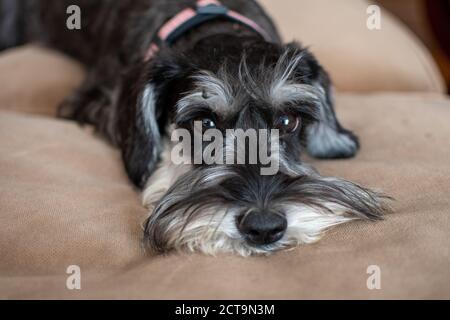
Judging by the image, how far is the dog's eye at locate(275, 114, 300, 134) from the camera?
1955 mm

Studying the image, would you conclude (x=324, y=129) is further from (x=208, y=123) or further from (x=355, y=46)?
(x=355, y=46)

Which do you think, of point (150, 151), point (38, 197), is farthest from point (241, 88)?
point (38, 197)

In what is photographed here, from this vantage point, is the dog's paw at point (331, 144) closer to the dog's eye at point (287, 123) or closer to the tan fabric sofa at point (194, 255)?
the tan fabric sofa at point (194, 255)

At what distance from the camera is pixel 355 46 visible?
314cm

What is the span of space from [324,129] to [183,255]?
0.95 m

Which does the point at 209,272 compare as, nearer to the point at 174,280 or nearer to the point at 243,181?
the point at 174,280

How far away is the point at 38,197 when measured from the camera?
6.10ft

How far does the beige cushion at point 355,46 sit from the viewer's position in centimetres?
309

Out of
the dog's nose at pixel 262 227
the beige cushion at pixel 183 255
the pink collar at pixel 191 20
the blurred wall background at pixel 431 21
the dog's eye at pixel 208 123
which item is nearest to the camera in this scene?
the beige cushion at pixel 183 255

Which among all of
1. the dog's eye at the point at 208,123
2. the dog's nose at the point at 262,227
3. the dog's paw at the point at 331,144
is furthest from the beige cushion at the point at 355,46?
the dog's nose at the point at 262,227

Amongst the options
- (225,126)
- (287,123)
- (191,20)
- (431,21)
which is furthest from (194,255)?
(431,21)

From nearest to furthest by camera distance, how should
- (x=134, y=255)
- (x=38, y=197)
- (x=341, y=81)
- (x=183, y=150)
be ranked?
(x=134, y=255) → (x=38, y=197) → (x=183, y=150) → (x=341, y=81)

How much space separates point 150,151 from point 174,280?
80 centimetres
